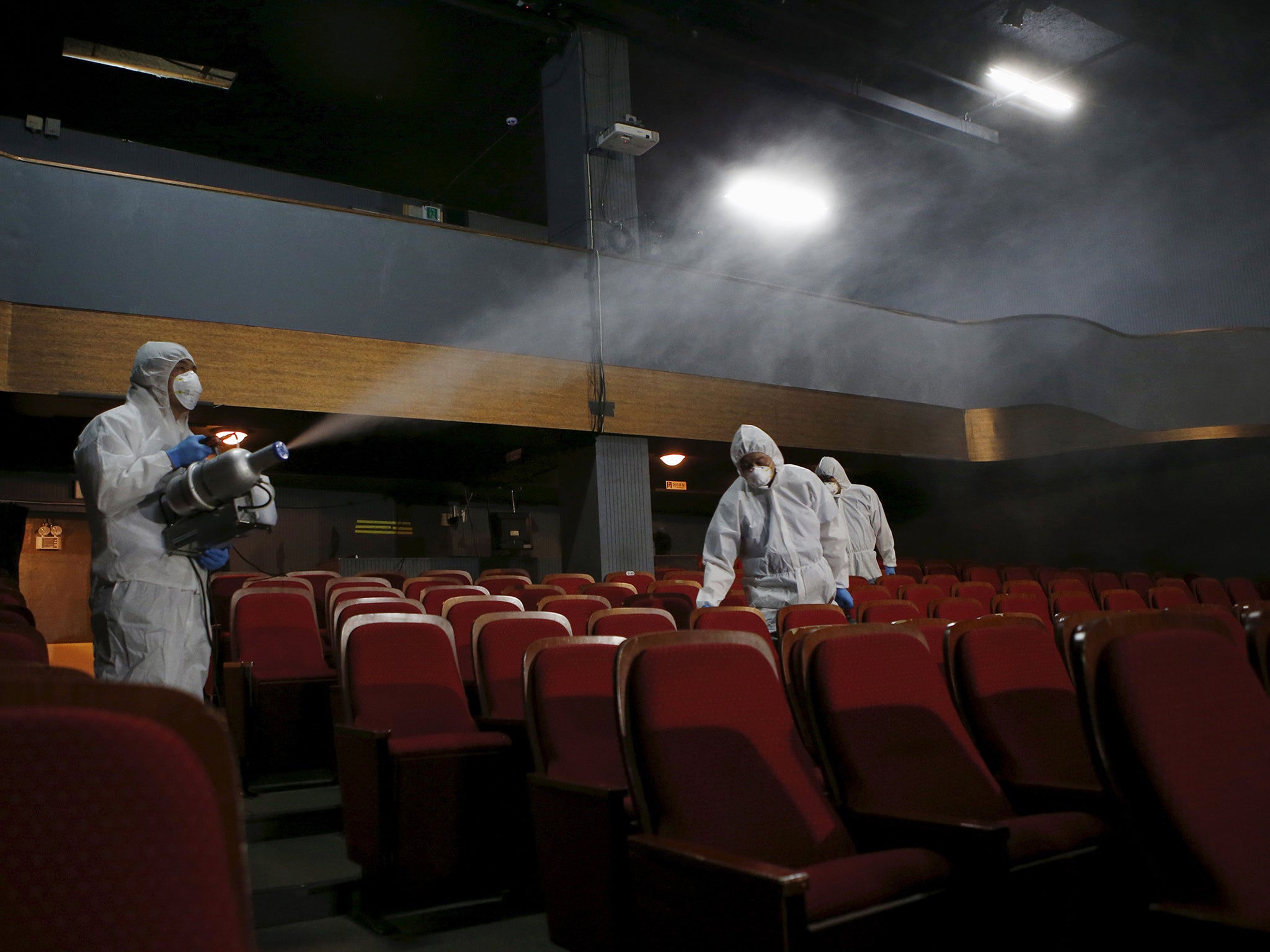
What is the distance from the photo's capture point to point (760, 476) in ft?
13.2

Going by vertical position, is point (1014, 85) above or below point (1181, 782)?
above

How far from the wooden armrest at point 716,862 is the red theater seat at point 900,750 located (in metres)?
0.40

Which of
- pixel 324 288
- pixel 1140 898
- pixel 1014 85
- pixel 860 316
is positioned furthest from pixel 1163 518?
pixel 1140 898

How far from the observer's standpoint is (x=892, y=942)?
1.44 meters

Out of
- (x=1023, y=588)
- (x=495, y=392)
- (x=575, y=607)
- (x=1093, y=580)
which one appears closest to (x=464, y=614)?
(x=575, y=607)

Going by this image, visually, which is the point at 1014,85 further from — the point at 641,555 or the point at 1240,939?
the point at 1240,939

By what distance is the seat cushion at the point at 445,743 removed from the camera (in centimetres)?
230

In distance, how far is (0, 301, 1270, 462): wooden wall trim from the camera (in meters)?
6.35

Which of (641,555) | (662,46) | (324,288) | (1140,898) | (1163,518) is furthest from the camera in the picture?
(1163,518)

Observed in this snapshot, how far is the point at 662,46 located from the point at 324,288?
436cm

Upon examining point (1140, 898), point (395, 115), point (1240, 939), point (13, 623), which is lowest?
point (1140, 898)

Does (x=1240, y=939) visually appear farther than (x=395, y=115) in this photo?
No

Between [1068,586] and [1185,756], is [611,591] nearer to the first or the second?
[1068,586]

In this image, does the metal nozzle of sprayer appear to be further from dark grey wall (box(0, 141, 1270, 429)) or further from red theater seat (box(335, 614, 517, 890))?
dark grey wall (box(0, 141, 1270, 429))
